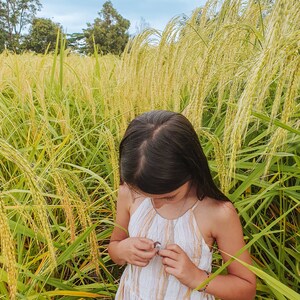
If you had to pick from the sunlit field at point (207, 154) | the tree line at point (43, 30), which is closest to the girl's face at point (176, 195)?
the sunlit field at point (207, 154)

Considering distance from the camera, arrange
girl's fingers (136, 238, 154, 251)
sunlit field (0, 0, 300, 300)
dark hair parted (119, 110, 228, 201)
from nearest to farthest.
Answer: sunlit field (0, 0, 300, 300) → dark hair parted (119, 110, 228, 201) → girl's fingers (136, 238, 154, 251)

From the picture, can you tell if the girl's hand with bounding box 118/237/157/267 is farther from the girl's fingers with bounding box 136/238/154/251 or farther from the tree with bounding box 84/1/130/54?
the tree with bounding box 84/1/130/54

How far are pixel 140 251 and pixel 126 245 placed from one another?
0.09 m

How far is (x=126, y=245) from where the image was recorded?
4.10 ft

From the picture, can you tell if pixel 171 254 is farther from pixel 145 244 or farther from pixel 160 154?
pixel 160 154

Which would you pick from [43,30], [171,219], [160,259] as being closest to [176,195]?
[171,219]

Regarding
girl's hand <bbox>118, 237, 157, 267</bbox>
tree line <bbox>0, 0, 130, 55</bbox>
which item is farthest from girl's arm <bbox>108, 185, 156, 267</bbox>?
tree line <bbox>0, 0, 130, 55</bbox>

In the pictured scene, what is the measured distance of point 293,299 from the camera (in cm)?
69

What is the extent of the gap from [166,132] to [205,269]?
45cm

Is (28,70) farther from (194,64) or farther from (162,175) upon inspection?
(162,175)

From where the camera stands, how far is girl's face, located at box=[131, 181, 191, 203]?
3.63ft

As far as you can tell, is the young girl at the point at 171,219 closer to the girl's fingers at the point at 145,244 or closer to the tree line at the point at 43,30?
the girl's fingers at the point at 145,244

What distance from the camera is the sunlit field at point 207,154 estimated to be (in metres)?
0.89

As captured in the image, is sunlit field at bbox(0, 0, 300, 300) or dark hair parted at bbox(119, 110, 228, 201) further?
dark hair parted at bbox(119, 110, 228, 201)
